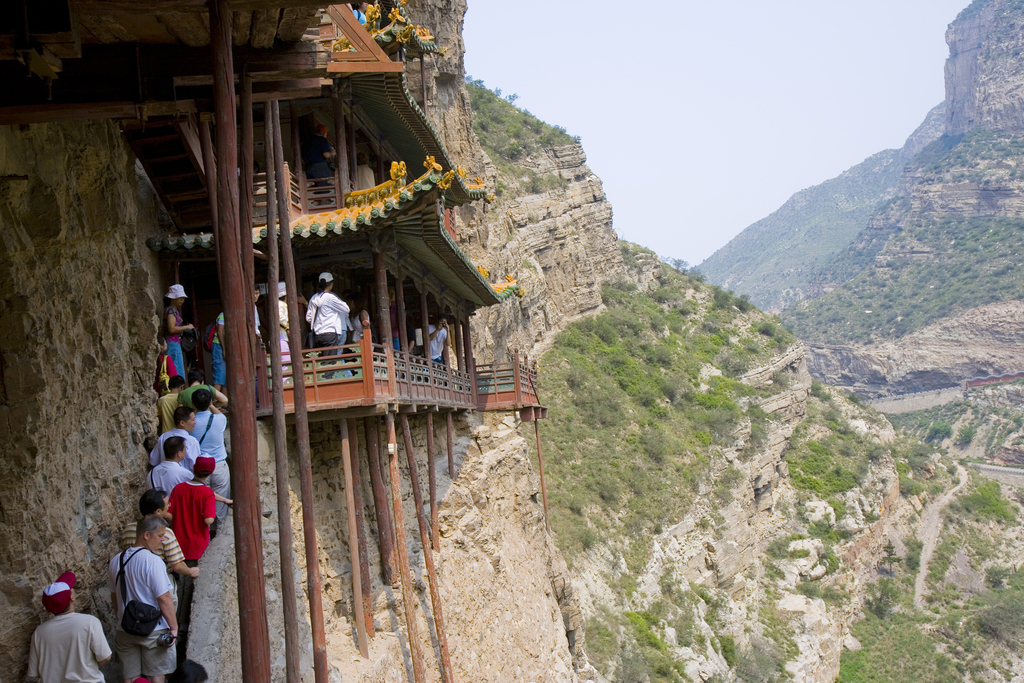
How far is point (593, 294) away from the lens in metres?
54.1

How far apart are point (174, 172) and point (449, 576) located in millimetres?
6754

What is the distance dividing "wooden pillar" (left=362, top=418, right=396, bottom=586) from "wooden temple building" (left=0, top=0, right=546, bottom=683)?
5 centimetres

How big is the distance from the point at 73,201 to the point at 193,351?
3876 millimetres

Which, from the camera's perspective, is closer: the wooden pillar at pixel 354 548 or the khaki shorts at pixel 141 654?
the khaki shorts at pixel 141 654

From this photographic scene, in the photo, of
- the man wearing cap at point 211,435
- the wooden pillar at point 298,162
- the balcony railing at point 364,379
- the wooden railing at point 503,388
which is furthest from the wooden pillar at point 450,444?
the man wearing cap at point 211,435

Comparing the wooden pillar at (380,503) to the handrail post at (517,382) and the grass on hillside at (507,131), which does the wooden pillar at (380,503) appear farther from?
the grass on hillside at (507,131)

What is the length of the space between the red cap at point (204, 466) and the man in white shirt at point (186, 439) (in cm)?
19

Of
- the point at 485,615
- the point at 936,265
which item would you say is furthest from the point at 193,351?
the point at 936,265

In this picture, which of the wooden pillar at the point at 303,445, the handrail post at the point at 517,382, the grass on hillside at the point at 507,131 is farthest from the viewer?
the grass on hillside at the point at 507,131

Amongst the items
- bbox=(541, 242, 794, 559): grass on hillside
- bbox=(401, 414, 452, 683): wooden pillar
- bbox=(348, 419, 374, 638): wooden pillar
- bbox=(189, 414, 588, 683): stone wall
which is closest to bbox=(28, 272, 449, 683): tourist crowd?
bbox=(189, 414, 588, 683): stone wall

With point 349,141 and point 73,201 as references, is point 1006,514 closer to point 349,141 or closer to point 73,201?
point 349,141

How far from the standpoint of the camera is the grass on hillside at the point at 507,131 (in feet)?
179

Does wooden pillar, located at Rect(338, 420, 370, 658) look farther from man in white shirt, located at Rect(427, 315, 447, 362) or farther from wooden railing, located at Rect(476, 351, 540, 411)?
wooden railing, located at Rect(476, 351, 540, 411)

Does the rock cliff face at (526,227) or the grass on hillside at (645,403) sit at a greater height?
the rock cliff face at (526,227)
